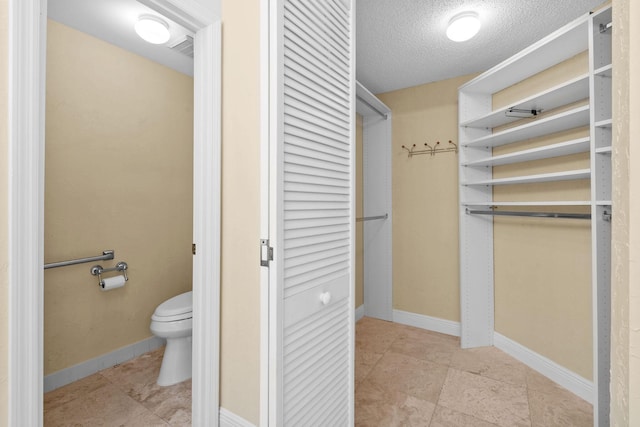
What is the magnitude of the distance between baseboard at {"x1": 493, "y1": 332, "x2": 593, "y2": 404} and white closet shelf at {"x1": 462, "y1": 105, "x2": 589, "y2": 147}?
1560 millimetres

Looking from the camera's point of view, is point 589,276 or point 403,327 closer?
point 589,276

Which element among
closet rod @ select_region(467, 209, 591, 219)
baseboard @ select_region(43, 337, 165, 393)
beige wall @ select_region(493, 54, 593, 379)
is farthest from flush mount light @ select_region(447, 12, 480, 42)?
baseboard @ select_region(43, 337, 165, 393)

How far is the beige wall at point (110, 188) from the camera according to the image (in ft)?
6.25

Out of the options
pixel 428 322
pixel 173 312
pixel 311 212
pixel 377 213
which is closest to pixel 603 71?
pixel 311 212

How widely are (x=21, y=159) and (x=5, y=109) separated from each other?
158mm

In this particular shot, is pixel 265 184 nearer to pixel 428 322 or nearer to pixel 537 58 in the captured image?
pixel 537 58

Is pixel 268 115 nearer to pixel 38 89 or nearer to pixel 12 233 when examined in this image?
pixel 38 89

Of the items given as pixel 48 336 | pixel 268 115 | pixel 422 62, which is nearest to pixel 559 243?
pixel 422 62

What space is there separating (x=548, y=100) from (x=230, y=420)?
259 centimetres

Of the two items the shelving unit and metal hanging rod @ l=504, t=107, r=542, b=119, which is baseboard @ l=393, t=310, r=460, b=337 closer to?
the shelving unit

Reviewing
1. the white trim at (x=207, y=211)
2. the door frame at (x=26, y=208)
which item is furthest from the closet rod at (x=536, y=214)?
the door frame at (x=26, y=208)

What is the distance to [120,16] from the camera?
1.85m

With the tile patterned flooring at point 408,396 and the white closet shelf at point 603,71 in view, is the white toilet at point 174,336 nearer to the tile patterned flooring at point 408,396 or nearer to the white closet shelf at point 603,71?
the tile patterned flooring at point 408,396

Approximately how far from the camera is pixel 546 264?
213cm
